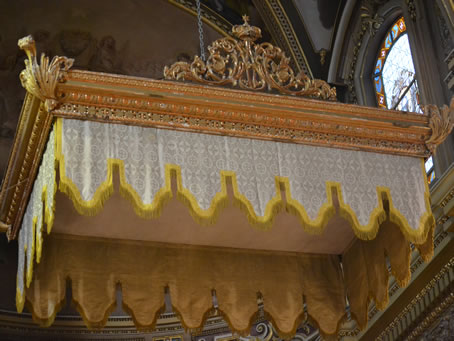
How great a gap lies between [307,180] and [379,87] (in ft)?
12.7

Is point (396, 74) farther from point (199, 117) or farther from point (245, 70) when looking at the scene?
point (199, 117)

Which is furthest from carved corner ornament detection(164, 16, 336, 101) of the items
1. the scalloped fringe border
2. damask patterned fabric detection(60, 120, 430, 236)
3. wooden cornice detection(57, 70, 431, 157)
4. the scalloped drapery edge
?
the scalloped drapery edge

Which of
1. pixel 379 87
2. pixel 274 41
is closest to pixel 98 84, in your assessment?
pixel 379 87

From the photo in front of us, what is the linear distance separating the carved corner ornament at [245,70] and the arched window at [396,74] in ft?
8.22

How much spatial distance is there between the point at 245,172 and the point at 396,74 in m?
3.76

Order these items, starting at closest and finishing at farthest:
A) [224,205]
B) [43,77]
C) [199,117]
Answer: [43,77], [224,205], [199,117]

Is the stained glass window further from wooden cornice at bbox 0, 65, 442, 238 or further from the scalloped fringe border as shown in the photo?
the scalloped fringe border

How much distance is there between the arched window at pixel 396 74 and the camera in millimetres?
8820

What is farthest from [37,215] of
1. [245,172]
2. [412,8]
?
[412,8]

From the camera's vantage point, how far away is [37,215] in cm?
587

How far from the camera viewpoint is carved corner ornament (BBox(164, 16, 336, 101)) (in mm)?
6191

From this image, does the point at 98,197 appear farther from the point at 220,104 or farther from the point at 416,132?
the point at 416,132

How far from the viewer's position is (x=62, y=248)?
6.64 meters

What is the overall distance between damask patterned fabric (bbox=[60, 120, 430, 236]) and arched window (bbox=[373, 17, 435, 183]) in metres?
2.57
